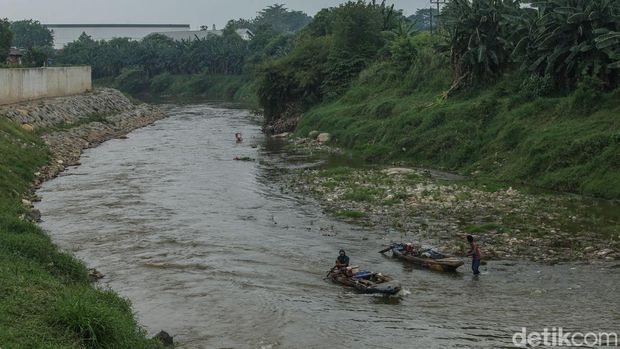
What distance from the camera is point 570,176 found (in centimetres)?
3203

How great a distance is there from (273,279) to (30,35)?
151714mm

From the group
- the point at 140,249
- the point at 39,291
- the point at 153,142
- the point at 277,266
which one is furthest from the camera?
the point at 153,142

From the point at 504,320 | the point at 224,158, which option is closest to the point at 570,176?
the point at 504,320

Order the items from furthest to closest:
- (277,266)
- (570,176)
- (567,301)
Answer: (570,176) → (277,266) → (567,301)

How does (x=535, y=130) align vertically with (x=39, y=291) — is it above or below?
above

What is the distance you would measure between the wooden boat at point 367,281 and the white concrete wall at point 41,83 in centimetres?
4131

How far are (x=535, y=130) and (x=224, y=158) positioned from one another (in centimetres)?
2007

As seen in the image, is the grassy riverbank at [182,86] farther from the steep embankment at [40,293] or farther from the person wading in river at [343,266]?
the person wading in river at [343,266]

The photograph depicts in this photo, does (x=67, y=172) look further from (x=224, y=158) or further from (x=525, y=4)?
(x=525, y=4)

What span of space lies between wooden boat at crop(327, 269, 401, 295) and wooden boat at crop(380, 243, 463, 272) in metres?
2.28

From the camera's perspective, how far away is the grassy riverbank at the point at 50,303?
1288 cm

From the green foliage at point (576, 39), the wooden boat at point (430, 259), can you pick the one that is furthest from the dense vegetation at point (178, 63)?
the wooden boat at point (430, 259)

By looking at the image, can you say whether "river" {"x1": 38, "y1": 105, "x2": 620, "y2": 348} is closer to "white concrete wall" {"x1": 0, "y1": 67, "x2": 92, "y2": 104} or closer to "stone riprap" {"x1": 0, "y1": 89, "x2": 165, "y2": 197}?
"stone riprap" {"x1": 0, "y1": 89, "x2": 165, "y2": 197}

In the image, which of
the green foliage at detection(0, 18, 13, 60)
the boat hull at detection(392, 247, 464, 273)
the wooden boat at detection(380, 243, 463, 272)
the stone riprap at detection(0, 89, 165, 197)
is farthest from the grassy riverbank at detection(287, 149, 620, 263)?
the green foliage at detection(0, 18, 13, 60)
